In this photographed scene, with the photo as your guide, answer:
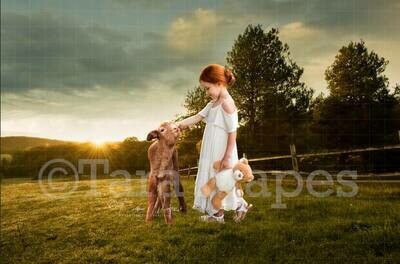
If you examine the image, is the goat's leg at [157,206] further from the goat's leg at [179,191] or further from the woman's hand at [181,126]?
the woman's hand at [181,126]

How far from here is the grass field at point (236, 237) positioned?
564cm

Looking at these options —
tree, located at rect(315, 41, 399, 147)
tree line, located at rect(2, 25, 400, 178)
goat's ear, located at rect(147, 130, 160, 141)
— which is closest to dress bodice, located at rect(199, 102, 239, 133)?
goat's ear, located at rect(147, 130, 160, 141)

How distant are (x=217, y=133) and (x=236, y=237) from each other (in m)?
3.07

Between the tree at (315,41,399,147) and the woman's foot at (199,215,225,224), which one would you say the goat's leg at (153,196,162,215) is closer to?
the woman's foot at (199,215,225,224)

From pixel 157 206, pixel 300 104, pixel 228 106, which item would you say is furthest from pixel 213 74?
pixel 300 104

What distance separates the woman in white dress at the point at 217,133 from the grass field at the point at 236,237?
0.52 metres

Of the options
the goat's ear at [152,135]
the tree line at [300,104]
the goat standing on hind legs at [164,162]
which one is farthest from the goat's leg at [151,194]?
the tree line at [300,104]

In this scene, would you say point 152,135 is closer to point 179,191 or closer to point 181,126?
point 181,126

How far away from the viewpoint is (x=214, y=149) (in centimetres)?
311

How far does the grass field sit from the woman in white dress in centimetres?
52

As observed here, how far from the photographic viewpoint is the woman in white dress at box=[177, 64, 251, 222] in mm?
3023

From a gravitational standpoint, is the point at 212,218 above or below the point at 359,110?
below

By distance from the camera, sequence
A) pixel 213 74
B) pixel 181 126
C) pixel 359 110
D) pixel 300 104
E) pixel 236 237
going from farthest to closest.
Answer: pixel 300 104, pixel 359 110, pixel 236 237, pixel 181 126, pixel 213 74

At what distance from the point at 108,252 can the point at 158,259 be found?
1.42m
